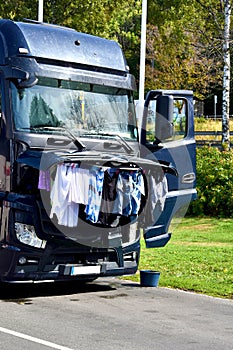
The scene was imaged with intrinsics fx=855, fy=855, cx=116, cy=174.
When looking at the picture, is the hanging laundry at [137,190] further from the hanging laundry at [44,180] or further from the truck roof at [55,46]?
the truck roof at [55,46]

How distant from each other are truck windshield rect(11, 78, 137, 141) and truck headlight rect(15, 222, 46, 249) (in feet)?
4.17

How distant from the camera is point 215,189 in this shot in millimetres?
22984

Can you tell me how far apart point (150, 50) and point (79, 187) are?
38855 millimetres

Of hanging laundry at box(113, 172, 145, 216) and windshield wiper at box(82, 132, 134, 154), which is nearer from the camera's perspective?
hanging laundry at box(113, 172, 145, 216)

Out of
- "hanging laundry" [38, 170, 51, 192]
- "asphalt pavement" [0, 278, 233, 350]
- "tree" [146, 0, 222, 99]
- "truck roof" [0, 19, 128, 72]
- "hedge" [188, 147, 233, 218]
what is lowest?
"asphalt pavement" [0, 278, 233, 350]

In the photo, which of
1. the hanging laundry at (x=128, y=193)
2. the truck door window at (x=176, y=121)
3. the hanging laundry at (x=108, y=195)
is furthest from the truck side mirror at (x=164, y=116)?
the hanging laundry at (x=108, y=195)

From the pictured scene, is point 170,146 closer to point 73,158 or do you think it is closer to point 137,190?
point 137,190

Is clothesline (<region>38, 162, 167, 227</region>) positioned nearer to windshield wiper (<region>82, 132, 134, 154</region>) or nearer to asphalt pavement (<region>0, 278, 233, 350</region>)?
windshield wiper (<region>82, 132, 134, 154</region>)

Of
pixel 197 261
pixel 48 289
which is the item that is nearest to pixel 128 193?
pixel 48 289

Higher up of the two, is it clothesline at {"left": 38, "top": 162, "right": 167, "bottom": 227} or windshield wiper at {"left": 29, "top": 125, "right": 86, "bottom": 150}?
windshield wiper at {"left": 29, "top": 125, "right": 86, "bottom": 150}

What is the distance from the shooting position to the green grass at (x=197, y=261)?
13.1m

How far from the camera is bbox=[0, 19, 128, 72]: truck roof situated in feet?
37.6

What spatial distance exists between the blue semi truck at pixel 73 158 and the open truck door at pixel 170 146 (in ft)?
0.07

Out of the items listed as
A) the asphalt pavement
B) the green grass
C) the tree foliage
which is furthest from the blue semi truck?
the tree foliage
